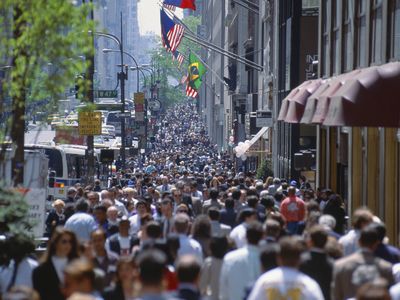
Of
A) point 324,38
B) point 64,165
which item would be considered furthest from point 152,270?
point 64,165

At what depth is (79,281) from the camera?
8406 millimetres

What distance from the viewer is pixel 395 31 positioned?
876 inches

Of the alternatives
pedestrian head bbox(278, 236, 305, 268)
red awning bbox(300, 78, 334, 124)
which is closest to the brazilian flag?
red awning bbox(300, 78, 334, 124)

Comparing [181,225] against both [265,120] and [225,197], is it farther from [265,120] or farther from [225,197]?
[265,120]

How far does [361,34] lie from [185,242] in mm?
15014

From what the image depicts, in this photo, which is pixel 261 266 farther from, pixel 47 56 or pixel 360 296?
pixel 47 56

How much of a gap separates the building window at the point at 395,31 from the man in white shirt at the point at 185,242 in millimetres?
9700

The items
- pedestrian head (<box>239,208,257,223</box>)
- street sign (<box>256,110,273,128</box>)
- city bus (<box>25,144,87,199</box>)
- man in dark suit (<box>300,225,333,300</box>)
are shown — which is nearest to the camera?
man in dark suit (<box>300,225,333,300</box>)

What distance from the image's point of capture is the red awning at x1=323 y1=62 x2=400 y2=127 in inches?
787

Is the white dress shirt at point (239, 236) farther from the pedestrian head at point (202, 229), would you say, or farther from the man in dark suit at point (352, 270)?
the man in dark suit at point (352, 270)

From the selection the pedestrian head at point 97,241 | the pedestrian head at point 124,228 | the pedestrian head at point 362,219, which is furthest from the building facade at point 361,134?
the pedestrian head at point 97,241

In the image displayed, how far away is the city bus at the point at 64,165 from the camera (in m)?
40.2

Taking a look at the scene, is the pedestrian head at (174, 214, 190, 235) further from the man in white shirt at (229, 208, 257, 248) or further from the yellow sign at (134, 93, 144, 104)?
the yellow sign at (134, 93, 144, 104)

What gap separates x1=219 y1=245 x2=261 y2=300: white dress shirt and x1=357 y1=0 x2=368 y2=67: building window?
49.9ft
